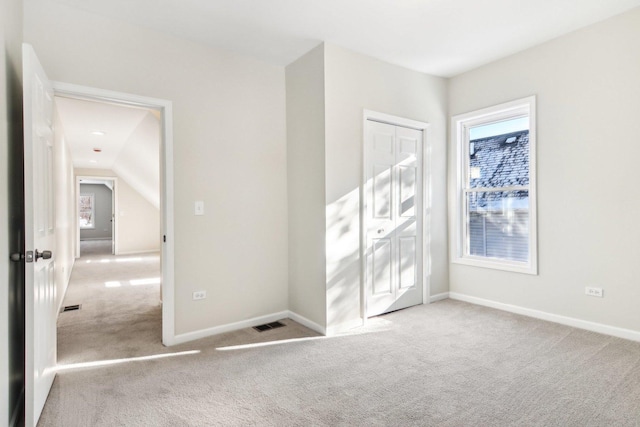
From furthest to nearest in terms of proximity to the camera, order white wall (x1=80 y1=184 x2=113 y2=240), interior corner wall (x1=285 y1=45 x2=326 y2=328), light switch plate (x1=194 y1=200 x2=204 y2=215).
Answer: white wall (x1=80 y1=184 x2=113 y2=240)
interior corner wall (x1=285 y1=45 x2=326 y2=328)
light switch plate (x1=194 y1=200 x2=204 y2=215)

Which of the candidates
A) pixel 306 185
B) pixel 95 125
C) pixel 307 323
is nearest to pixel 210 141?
pixel 306 185

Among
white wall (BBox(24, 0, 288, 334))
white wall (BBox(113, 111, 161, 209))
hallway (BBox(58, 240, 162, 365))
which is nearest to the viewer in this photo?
white wall (BBox(24, 0, 288, 334))

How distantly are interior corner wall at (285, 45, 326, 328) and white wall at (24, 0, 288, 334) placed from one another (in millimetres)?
124

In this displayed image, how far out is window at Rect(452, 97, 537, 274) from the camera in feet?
11.6

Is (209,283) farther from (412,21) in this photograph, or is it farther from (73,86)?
(412,21)

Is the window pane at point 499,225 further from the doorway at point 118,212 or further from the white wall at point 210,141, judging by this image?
the doorway at point 118,212

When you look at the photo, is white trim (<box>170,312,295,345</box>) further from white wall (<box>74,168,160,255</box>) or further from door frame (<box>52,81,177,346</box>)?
white wall (<box>74,168,160,255</box>)

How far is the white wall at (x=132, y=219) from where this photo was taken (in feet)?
30.2

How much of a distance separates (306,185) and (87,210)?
1428cm

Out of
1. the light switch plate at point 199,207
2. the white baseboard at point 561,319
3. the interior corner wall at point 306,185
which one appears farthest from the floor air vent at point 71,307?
the white baseboard at point 561,319

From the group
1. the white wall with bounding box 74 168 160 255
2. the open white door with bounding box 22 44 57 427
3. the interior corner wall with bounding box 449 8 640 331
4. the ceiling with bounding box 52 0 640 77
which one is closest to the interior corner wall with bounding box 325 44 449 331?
the ceiling with bounding box 52 0 640 77

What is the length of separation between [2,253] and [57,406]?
101 cm

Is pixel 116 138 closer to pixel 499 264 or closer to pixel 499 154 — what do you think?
pixel 499 154

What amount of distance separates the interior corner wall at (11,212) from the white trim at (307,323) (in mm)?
2093
